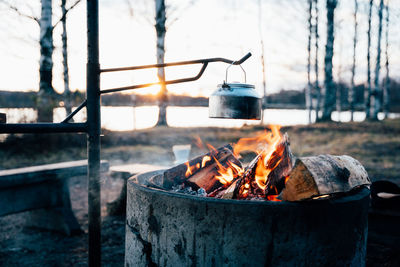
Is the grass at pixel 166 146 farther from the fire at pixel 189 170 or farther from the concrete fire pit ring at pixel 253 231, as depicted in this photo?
the concrete fire pit ring at pixel 253 231

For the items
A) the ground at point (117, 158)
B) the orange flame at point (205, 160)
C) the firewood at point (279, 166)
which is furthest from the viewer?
the ground at point (117, 158)

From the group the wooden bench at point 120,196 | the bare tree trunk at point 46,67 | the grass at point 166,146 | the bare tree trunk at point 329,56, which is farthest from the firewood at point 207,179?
the bare tree trunk at point 329,56

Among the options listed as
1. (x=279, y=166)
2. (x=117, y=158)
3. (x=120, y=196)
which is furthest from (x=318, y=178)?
(x=117, y=158)

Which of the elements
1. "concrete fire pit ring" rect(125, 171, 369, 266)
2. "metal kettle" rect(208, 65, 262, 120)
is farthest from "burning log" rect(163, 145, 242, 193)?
"metal kettle" rect(208, 65, 262, 120)

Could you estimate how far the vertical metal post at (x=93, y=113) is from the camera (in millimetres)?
1983

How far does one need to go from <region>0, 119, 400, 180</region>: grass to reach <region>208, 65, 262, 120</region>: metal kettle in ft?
18.8

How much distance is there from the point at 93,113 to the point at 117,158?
21.2ft

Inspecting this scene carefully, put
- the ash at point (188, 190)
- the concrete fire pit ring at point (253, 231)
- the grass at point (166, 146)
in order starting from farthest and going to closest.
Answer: the grass at point (166, 146) < the ash at point (188, 190) < the concrete fire pit ring at point (253, 231)

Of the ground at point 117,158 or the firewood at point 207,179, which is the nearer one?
the firewood at point 207,179

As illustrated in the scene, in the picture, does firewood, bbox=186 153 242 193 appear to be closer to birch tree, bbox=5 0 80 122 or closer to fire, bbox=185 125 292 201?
fire, bbox=185 125 292 201

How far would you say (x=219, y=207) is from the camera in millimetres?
1763

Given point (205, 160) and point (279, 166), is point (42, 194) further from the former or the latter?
point (279, 166)

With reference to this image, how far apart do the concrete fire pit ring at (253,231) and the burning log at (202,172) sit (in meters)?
0.55

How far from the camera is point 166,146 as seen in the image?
9.85 m
